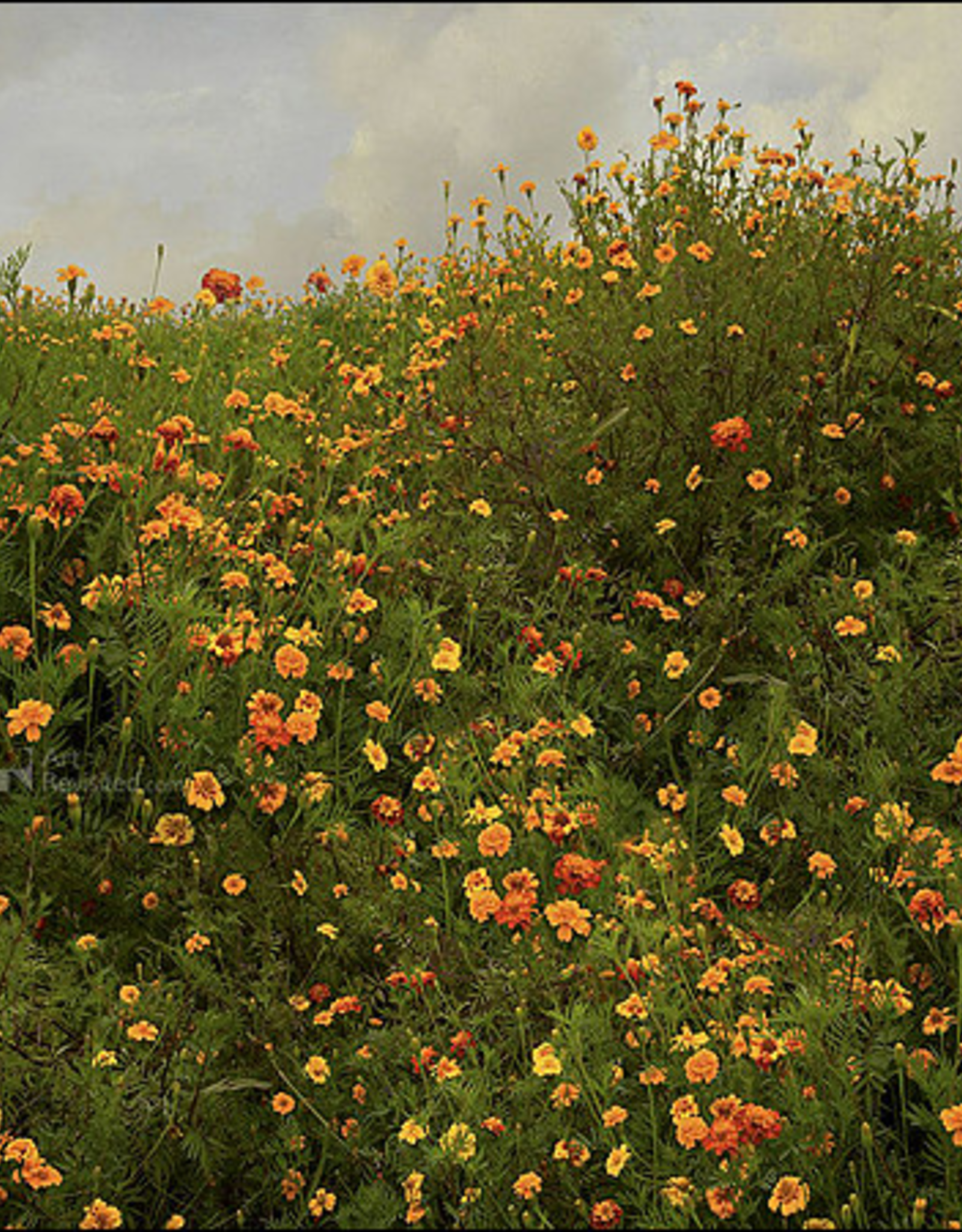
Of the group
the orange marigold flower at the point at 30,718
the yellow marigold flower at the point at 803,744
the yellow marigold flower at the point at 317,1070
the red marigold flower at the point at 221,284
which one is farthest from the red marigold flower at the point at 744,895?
the red marigold flower at the point at 221,284

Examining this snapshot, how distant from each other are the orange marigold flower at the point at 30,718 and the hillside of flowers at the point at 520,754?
0.4 inches

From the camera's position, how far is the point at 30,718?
279 centimetres

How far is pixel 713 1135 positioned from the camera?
80.2 inches

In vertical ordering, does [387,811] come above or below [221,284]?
below

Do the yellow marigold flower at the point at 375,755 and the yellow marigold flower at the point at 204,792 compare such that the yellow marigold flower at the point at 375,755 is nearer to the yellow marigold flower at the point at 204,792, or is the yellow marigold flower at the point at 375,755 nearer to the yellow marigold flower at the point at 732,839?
the yellow marigold flower at the point at 204,792

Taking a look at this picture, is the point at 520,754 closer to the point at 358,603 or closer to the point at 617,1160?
the point at 358,603

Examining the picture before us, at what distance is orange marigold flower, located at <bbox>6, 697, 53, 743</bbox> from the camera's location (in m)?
2.78

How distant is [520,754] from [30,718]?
3.78 feet

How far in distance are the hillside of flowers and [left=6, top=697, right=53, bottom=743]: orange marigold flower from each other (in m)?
0.01

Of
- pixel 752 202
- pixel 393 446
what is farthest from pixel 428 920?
pixel 752 202

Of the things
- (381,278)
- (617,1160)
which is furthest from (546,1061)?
(381,278)

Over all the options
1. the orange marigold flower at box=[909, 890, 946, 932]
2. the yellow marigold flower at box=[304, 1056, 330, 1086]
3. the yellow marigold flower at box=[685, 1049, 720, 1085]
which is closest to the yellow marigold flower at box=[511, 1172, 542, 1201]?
the yellow marigold flower at box=[685, 1049, 720, 1085]

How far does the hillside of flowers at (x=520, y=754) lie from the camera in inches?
89.4

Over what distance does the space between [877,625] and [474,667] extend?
1185 mm
